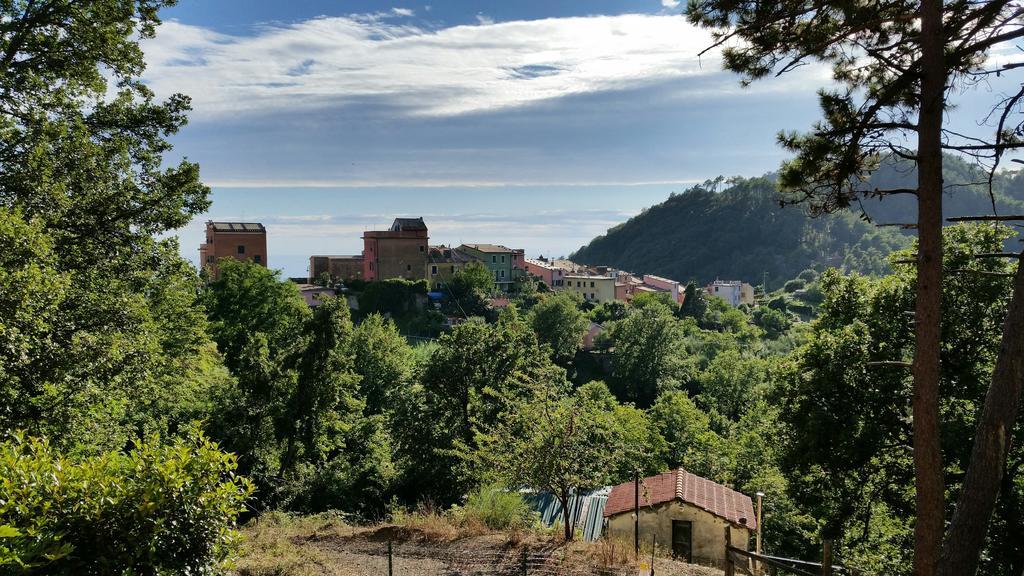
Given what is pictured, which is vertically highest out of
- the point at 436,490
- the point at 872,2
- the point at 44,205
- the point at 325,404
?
the point at 872,2

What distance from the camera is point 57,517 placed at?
163 inches

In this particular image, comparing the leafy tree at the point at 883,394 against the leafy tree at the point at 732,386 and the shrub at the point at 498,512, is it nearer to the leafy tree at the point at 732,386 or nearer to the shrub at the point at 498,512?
the shrub at the point at 498,512

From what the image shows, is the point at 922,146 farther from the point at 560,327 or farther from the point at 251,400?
the point at 560,327

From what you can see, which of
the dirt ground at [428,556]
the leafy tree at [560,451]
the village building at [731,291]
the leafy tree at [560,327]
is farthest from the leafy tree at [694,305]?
the dirt ground at [428,556]

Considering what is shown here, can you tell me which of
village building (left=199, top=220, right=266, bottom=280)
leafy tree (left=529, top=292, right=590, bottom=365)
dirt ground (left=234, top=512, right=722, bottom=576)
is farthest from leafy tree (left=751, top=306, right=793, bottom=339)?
dirt ground (left=234, top=512, right=722, bottom=576)

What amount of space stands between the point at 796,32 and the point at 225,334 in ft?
101

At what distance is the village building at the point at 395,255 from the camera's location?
2980 inches

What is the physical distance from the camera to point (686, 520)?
14.9m

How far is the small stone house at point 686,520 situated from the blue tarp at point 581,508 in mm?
1736

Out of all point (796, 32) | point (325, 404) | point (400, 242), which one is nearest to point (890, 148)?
point (796, 32)

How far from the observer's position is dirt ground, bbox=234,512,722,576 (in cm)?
913

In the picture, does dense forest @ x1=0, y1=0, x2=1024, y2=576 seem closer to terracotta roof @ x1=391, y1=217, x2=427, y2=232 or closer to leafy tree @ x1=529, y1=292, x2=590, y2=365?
leafy tree @ x1=529, y1=292, x2=590, y2=365

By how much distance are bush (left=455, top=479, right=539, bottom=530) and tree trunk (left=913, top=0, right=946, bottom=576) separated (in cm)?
767

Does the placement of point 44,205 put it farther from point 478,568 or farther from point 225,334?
point 225,334
